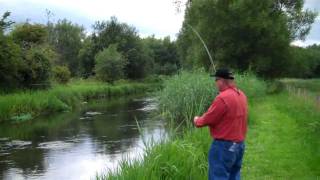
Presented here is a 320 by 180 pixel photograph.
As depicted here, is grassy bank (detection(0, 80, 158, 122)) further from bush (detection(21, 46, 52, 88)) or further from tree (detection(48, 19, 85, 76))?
tree (detection(48, 19, 85, 76))

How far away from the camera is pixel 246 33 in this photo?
122 feet

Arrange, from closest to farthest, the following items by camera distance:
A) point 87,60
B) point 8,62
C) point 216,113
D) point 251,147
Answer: point 216,113
point 251,147
point 8,62
point 87,60

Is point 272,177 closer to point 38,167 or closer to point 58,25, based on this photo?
point 38,167

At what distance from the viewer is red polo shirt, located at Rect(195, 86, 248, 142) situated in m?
7.47

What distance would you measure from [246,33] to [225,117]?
30.5m

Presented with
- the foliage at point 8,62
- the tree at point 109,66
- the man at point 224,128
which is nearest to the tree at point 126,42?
the tree at point 109,66

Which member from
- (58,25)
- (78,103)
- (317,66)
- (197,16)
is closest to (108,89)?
(78,103)

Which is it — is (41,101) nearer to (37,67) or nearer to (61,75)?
(37,67)

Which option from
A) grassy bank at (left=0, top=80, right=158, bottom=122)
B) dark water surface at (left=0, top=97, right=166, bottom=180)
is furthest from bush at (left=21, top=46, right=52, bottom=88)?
dark water surface at (left=0, top=97, right=166, bottom=180)

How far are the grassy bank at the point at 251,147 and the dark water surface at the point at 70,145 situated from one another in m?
0.76

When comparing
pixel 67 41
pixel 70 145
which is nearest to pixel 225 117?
pixel 70 145

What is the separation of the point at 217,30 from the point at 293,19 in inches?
286

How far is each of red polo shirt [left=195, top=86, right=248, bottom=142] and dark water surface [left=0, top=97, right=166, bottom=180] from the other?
263 cm

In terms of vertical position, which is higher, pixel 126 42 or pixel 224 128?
pixel 126 42
